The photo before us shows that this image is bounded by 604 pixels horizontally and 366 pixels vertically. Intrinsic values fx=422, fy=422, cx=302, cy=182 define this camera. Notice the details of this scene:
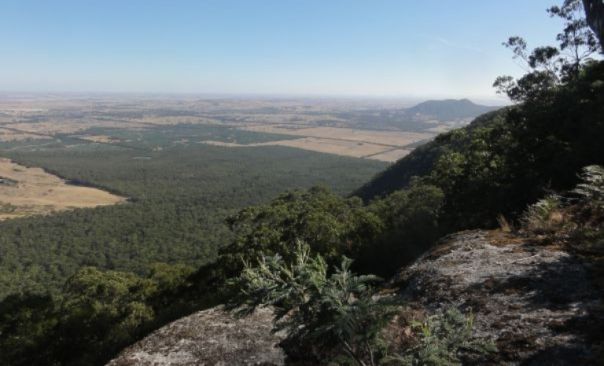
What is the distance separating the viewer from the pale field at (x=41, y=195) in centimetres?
10694

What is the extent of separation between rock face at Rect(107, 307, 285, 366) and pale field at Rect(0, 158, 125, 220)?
111 m

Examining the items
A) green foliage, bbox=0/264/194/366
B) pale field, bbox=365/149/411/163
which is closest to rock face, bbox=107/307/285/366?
green foliage, bbox=0/264/194/366

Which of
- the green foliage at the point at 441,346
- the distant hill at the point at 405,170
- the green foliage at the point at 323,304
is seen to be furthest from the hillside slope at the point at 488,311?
the distant hill at the point at 405,170

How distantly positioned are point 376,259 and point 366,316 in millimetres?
12760

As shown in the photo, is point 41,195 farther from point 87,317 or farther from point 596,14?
point 596,14

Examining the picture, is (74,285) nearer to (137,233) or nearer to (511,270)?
(511,270)

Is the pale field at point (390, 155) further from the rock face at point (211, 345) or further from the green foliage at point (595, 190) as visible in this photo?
the rock face at point (211, 345)

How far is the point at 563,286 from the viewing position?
7344 millimetres

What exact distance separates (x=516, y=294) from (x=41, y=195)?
13551 cm

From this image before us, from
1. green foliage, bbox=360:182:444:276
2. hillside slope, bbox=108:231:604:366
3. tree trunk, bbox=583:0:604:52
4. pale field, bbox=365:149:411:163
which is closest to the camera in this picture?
hillside slope, bbox=108:231:604:366

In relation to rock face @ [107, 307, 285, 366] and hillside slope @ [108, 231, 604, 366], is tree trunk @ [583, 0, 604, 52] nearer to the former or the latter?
hillside slope @ [108, 231, 604, 366]

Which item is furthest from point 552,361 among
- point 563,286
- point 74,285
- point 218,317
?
point 74,285

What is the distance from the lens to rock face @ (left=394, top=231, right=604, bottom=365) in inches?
230

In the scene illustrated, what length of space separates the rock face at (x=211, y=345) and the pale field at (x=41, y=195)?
111 metres
